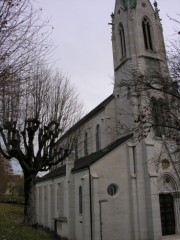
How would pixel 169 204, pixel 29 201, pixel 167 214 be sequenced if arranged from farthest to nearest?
pixel 169 204 → pixel 167 214 → pixel 29 201

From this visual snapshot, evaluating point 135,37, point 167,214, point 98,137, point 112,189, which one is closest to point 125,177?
point 112,189

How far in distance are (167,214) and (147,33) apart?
17128mm

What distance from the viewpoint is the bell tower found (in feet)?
91.4

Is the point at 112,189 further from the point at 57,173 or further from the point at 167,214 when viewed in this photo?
the point at 57,173

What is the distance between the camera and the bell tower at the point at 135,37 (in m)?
27.9

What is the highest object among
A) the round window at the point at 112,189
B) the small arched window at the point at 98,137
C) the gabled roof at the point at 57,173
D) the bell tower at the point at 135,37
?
the bell tower at the point at 135,37

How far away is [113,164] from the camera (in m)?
23.6

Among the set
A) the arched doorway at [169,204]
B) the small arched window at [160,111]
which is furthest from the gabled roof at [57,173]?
the small arched window at [160,111]

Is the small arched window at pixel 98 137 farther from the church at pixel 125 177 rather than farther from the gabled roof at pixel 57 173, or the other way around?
the gabled roof at pixel 57 173

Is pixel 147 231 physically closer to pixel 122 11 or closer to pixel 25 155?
pixel 25 155

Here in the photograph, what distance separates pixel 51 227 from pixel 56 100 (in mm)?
18374

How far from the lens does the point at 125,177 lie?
23.7 metres

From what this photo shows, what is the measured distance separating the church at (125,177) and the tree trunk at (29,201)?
16.7 feet

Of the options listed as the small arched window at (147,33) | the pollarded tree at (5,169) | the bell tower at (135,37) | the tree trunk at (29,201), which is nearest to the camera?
the tree trunk at (29,201)
